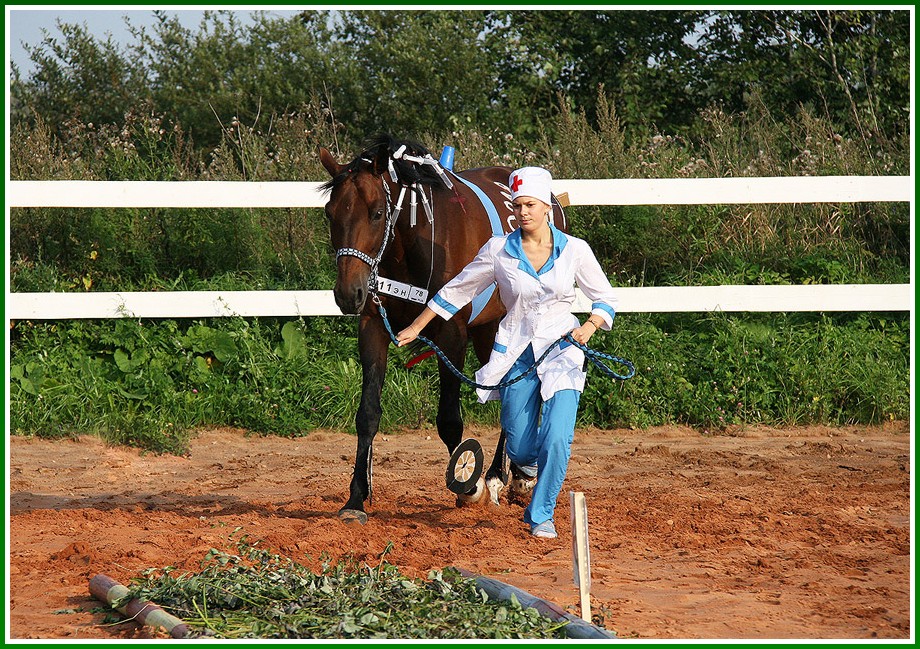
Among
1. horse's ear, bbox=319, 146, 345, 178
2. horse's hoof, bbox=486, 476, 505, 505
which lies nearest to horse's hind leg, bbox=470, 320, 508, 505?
horse's hoof, bbox=486, 476, 505, 505

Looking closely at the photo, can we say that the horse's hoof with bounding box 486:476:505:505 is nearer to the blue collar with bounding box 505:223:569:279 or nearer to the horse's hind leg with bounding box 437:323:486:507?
the horse's hind leg with bounding box 437:323:486:507

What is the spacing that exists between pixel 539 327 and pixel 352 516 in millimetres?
1510

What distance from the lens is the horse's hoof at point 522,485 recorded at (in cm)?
637

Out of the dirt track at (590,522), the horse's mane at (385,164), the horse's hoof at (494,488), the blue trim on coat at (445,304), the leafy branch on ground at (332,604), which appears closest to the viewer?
the leafy branch on ground at (332,604)

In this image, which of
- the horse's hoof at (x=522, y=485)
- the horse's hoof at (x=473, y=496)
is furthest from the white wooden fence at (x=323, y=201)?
the horse's hoof at (x=473, y=496)

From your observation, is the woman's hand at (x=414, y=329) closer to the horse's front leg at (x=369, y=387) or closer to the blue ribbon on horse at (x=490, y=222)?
the horse's front leg at (x=369, y=387)

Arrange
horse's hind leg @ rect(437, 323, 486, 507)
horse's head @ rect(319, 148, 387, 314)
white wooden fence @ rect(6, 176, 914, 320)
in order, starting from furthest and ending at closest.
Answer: white wooden fence @ rect(6, 176, 914, 320), horse's hind leg @ rect(437, 323, 486, 507), horse's head @ rect(319, 148, 387, 314)

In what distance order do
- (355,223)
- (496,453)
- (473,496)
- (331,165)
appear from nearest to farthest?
(355,223), (331,165), (473,496), (496,453)

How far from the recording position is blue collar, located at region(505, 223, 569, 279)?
17.5 feet

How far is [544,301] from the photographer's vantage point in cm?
539

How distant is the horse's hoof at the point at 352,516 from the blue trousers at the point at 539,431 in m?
0.91

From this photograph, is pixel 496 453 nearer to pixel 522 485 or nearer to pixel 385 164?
pixel 522 485

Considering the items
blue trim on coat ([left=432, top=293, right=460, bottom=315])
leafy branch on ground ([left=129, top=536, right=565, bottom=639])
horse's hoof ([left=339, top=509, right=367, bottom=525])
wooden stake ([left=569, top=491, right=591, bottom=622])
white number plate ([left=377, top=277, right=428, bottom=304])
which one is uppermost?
white number plate ([left=377, top=277, right=428, bottom=304])

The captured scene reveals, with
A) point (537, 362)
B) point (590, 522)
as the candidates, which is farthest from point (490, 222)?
point (590, 522)
